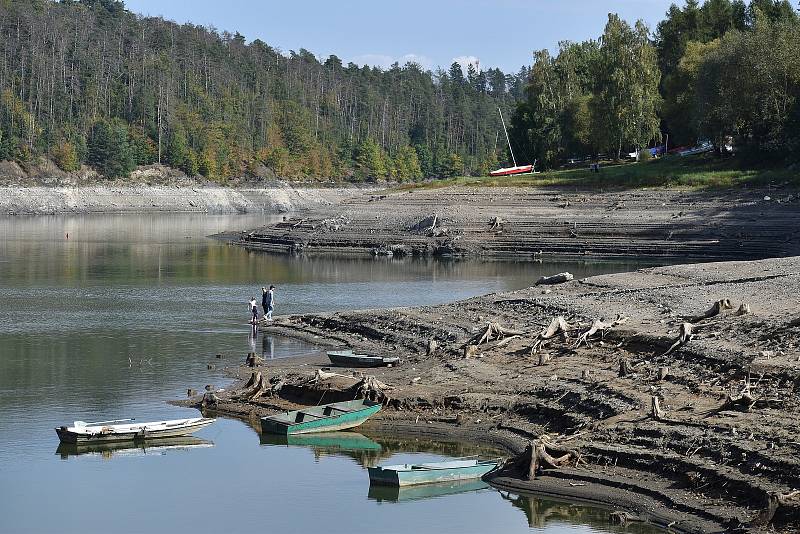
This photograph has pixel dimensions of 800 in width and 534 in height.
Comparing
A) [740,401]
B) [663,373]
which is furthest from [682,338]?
[740,401]

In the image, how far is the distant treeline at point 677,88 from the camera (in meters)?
91.0

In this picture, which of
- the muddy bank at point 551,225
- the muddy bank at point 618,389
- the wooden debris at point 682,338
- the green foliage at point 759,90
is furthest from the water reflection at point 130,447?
the green foliage at point 759,90

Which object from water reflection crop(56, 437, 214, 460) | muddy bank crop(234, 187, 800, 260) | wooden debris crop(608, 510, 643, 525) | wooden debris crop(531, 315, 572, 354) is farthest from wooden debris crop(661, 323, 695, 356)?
muddy bank crop(234, 187, 800, 260)

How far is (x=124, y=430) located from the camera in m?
28.5

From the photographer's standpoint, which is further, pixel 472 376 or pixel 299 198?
pixel 299 198

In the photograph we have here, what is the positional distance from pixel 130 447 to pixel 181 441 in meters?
1.27

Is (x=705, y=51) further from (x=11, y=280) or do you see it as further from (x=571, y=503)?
(x=571, y=503)

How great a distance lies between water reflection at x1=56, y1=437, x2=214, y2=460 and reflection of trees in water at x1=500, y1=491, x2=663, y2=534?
8.79m

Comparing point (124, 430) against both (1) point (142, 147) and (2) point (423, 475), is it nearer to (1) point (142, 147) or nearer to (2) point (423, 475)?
(2) point (423, 475)

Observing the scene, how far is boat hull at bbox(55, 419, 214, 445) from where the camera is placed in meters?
28.2

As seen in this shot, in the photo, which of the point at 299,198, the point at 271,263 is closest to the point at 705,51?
the point at 271,263

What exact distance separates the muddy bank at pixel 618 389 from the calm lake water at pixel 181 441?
124 centimetres

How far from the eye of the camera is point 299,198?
568 ft

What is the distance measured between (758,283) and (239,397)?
67.4ft
